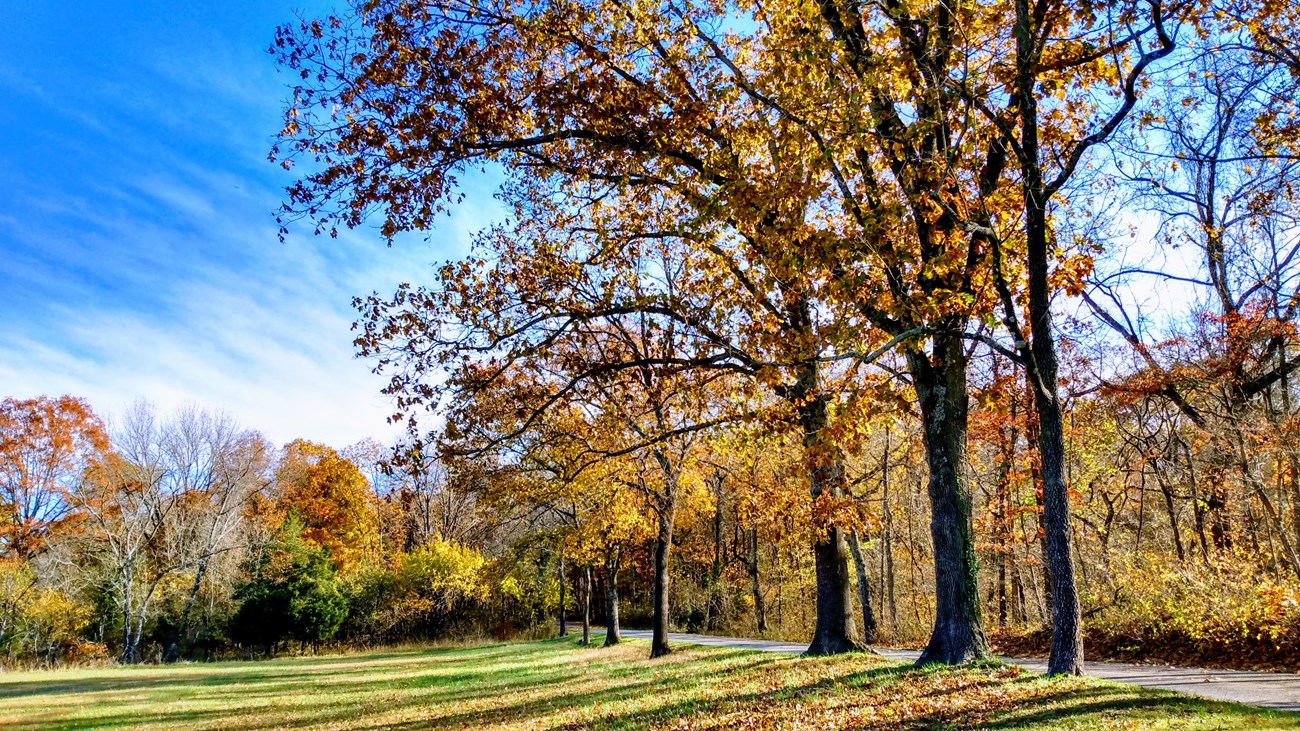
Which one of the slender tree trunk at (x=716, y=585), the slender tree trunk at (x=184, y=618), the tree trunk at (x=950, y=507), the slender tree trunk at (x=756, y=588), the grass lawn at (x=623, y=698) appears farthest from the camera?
the slender tree trunk at (x=716, y=585)

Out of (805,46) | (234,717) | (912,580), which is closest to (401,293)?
(805,46)

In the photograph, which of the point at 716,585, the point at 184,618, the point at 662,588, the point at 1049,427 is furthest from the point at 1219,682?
the point at 184,618

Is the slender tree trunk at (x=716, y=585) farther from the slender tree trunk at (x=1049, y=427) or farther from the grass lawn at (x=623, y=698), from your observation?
the slender tree trunk at (x=1049, y=427)

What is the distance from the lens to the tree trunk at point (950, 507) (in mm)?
10539

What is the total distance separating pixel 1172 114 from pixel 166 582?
1703 inches

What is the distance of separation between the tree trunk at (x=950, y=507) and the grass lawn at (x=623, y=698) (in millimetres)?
695

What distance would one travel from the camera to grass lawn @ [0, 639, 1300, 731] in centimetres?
731

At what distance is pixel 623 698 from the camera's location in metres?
11.6

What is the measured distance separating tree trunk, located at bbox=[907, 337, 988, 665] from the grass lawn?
0.69 metres

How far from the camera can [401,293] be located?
11.8 meters

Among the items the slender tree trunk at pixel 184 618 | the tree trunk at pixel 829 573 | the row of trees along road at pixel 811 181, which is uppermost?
the row of trees along road at pixel 811 181

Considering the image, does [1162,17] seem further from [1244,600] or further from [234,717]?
[234,717]

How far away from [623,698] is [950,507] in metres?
6.11

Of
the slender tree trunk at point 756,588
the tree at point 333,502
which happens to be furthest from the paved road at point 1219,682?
the tree at point 333,502
